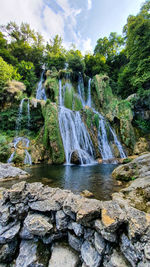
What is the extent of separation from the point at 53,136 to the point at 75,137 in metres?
2.14

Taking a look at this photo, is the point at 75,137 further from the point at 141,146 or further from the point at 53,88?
the point at 53,88

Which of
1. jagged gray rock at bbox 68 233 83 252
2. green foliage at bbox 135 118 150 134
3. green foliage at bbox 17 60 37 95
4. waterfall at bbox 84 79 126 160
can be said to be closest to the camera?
jagged gray rock at bbox 68 233 83 252

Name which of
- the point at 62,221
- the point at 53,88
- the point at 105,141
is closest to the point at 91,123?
the point at 105,141

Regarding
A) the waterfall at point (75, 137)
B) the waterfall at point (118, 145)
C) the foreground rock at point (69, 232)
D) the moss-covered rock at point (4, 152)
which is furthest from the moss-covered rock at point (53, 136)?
the foreground rock at point (69, 232)

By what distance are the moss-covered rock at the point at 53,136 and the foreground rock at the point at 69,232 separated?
624 centimetres

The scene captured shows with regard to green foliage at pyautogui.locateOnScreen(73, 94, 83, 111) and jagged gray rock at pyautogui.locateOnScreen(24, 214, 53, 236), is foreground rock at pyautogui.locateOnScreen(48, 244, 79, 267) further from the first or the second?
green foliage at pyautogui.locateOnScreen(73, 94, 83, 111)

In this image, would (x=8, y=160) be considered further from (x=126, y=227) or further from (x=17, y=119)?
(x=126, y=227)

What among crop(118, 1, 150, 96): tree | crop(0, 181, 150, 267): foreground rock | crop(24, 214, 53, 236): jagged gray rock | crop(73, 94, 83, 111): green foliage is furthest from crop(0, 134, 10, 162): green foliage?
crop(118, 1, 150, 96): tree

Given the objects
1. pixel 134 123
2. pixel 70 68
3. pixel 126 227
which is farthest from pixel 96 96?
pixel 126 227

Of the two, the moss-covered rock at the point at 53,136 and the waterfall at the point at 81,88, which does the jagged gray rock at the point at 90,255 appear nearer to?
the moss-covered rock at the point at 53,136

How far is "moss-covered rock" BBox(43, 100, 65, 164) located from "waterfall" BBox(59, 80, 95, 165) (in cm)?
56

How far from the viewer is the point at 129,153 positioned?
31.8ft

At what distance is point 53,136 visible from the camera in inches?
335

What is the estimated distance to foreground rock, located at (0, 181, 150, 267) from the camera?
1193mm
